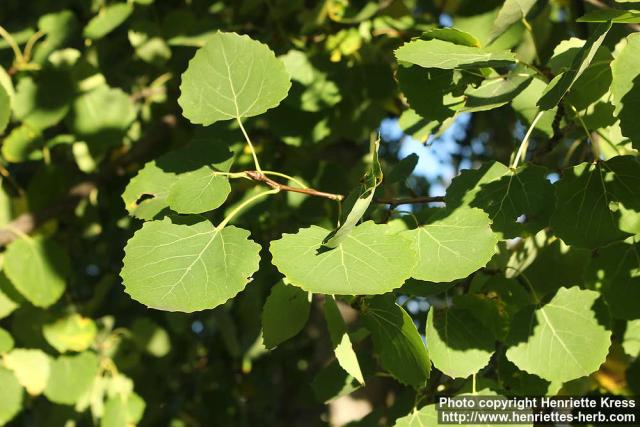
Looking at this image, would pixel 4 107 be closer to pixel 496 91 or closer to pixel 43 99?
pixel 43 99

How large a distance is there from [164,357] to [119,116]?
33.1 inches

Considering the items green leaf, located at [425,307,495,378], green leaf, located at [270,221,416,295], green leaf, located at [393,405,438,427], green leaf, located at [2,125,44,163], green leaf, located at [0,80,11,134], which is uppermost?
green leaf, located at [270,221,416,295]

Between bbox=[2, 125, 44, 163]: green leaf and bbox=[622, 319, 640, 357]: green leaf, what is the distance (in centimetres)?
135

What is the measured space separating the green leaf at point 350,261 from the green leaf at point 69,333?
3.12 ft

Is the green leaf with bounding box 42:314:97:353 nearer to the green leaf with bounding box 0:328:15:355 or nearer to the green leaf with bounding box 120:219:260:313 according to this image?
the green leaf with bounding box 0:328:15:355

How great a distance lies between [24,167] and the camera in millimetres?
2336

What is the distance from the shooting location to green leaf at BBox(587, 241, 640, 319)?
118cm

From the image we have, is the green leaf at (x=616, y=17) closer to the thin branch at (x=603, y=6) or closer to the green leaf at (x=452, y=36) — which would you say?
the green leaf at (x=452, y=36)

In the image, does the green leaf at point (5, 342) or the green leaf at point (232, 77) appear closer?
the green leaf at point (232, 77)

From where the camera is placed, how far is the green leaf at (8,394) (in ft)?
5.49

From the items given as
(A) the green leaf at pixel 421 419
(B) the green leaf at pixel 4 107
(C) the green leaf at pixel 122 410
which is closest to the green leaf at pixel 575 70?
(A) the green leaf at pixel 421 419

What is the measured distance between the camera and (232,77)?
3.80 feet

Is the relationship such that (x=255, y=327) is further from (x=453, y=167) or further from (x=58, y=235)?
Result: (x=453, y=167)

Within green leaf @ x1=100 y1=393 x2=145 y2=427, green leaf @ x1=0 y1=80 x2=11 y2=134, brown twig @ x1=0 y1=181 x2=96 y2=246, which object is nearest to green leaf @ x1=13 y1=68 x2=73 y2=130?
green leaf @ x1=0 y1=80 x2=11 y2=134
